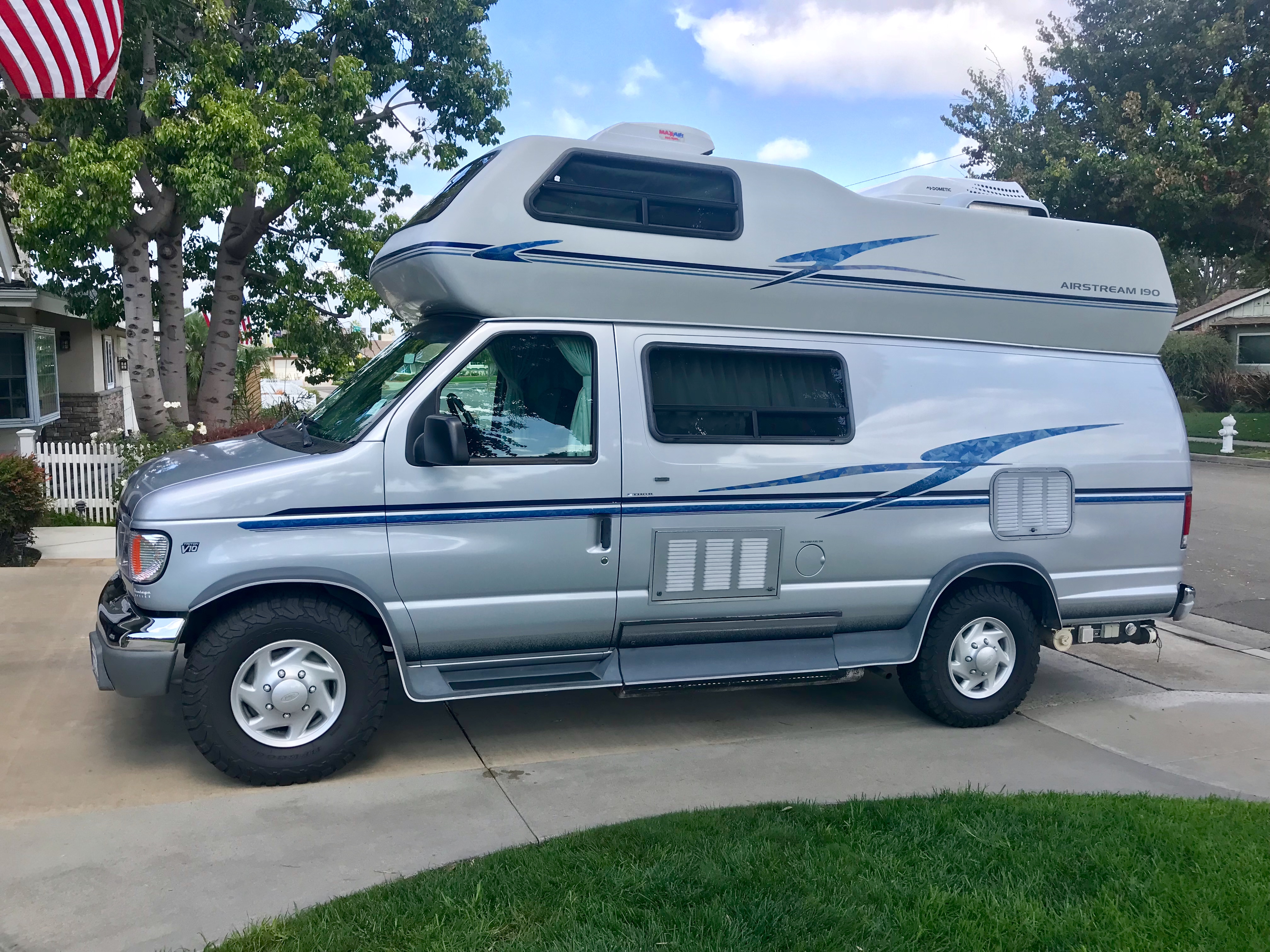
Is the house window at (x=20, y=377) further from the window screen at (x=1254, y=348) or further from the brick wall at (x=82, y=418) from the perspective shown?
the window screen at (x=1254, y=348)

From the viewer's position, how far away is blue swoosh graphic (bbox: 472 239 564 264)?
5113 mm

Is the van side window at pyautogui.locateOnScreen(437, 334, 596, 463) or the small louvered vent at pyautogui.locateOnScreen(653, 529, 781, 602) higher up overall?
the van side window at pyautogui.locateOnScreen(437, 334, 596, 463)

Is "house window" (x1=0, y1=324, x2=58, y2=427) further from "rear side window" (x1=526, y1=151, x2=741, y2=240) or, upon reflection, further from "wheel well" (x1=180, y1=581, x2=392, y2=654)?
"rear side window" (x1=526, y1=151, x2=741, y2=240)

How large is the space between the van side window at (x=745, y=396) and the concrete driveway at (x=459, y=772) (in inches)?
65.6

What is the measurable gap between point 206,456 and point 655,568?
226 centimetres

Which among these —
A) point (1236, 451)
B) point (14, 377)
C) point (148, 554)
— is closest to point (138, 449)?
point (14, 377)

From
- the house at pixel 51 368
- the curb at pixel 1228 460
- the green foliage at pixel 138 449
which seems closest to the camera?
the green foliage at pixel 138 449

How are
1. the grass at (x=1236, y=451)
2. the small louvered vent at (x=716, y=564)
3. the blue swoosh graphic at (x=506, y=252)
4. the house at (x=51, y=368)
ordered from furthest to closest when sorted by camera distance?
the grass at (x=1236, y=451), the house at (x=51, y=368), the small louvered vent at (x=716, y=564), the blue swoosh graphic at (x=506, y=252)

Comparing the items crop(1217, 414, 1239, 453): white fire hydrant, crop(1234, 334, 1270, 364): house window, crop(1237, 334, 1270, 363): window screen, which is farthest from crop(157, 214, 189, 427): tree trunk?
crop(1237, 334, 1270, 363): window screen

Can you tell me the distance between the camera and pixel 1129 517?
6367 mm

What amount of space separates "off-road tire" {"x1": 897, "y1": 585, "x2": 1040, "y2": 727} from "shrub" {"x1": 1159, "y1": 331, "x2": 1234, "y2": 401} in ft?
109

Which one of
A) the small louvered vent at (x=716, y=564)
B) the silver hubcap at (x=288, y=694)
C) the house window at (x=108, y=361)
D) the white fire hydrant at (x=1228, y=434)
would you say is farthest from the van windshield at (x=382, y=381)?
the white fire hydrant at (x=1228, y=434)

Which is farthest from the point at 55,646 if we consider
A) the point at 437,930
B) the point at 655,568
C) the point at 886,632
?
the point at 886,632

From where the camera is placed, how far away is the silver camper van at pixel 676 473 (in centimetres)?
489
